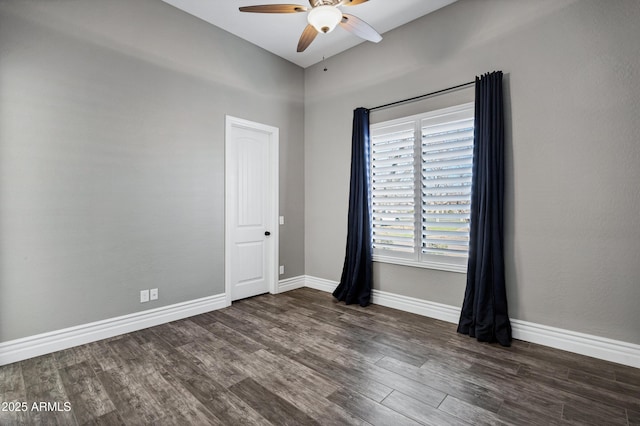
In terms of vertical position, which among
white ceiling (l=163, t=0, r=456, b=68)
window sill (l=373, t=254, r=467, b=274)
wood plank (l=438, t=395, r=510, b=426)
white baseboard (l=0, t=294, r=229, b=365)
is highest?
white ceiling (l=163, t=0, r=456, b=68)

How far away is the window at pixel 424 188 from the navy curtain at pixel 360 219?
11cm

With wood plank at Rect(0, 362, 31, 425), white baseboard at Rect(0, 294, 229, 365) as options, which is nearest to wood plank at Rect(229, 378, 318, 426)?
wood plank at Rect(0, 362, 31, 425)

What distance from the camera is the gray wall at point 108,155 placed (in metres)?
2.59

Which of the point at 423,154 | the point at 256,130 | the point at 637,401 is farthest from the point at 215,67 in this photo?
the point at 637,401

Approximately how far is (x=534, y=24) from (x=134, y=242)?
4516 mm

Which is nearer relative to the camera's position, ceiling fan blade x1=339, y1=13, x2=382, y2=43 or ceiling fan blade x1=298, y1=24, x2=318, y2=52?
ceiling fan blade x1=339, y1=13, x2=382, y2=43

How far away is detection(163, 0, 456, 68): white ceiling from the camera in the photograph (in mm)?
3439

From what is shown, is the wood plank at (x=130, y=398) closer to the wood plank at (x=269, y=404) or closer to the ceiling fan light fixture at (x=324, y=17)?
the wood plank at (x=269, y=404)

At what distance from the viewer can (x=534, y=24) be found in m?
2.89

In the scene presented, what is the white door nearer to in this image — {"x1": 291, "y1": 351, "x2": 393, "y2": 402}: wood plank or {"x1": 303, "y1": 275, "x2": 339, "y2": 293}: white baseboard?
{"x1": 303, "y1": 275, "x2": 339, "y2": 293}: white baseboard

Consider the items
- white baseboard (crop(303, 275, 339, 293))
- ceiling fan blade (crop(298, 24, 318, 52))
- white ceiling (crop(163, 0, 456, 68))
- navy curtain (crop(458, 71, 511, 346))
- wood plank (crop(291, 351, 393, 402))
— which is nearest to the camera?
wood plank (crop(291, 351, 393, 402))

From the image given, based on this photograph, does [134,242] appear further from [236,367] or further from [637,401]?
[637,401]

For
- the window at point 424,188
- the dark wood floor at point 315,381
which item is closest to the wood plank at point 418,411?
the dark wood floor at point 315,381

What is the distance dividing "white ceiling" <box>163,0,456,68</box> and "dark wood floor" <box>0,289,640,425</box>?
11.8 ft
